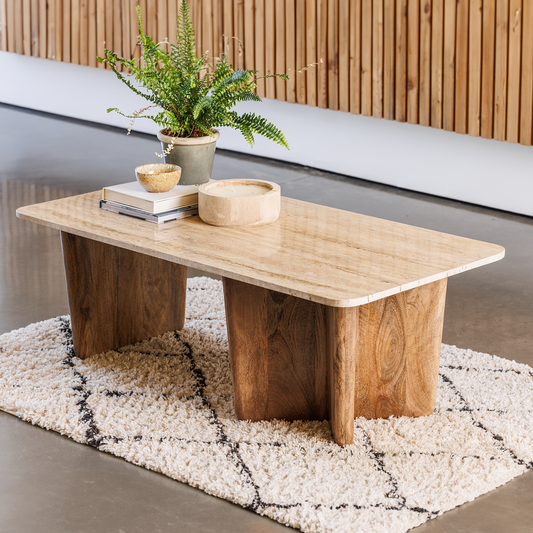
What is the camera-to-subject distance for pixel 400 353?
258cm

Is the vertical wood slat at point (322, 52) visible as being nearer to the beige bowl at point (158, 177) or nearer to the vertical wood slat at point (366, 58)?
the vertical wood slat at point (366, 58)

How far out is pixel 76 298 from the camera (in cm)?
309

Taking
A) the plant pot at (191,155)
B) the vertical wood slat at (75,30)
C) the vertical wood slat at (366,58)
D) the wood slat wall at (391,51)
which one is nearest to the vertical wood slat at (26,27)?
the vertical wood slat at (75,30)

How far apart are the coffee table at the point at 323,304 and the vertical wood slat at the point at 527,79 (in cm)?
236

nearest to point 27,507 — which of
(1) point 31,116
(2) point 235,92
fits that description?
(2) point 235,92

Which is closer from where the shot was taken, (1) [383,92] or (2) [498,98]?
(2) [498,98]

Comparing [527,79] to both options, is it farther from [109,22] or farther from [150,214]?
[109,22]

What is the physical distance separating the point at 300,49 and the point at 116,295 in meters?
3.35

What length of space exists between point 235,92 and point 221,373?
98cm

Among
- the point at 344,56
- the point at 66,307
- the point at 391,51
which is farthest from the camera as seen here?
the point at 344,56

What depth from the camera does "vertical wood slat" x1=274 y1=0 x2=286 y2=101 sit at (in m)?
6.02

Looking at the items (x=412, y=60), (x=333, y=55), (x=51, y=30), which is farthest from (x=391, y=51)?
(x=51, y=30)

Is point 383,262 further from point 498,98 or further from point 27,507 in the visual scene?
point 498,98

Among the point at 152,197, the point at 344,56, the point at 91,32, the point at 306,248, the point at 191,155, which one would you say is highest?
the point at 91,32
